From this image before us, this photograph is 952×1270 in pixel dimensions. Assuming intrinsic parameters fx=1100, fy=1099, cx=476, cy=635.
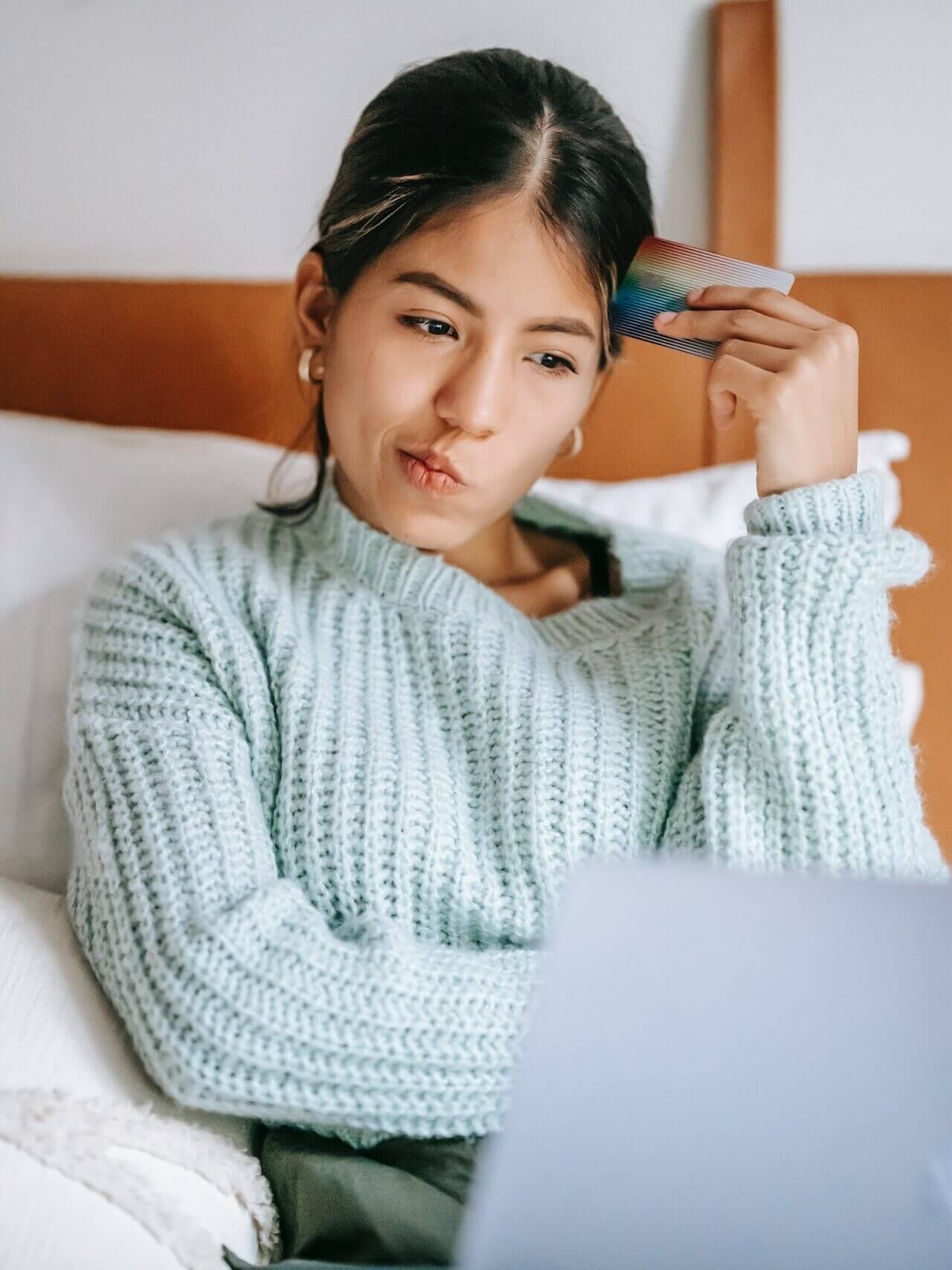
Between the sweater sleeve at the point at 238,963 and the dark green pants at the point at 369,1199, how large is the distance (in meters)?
0.02

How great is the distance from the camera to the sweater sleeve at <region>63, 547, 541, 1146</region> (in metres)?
0.71

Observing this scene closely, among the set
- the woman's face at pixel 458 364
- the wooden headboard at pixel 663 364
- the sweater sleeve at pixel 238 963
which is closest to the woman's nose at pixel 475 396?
the woman's face at pixel 458 364

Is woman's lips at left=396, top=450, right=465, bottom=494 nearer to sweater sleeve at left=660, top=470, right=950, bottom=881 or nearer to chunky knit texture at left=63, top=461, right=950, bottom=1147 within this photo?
chunky knit texture at left=63, top=461, right=950, bottom=1147

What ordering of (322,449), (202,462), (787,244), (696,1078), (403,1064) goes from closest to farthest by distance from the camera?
(696,1078) < (403,1064) < (322,449) < (202,462) < (787,244)

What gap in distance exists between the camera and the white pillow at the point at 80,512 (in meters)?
0.99

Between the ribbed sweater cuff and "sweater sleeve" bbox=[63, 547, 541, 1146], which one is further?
the ribbed sweater cuff

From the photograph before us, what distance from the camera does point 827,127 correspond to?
50.1 inches

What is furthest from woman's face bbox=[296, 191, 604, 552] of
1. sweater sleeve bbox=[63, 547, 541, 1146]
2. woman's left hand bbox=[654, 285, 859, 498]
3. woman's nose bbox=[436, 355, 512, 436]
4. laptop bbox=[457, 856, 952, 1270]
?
laptop bbox=[457, 856, 952, 1270]

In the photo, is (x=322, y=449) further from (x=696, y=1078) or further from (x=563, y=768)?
(x=696, y=1078)

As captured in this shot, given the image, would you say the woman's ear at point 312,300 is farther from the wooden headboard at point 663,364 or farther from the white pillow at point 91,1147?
the white pillow at point 91,1147

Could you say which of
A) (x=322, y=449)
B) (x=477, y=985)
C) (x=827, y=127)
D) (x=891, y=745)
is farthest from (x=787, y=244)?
(x=477, y=985)

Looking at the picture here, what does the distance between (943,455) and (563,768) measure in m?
0.67

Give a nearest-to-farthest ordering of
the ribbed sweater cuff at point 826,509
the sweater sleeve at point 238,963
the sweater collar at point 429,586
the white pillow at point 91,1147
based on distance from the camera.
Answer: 1. the white pillow at point 91,1147
2. the sweater sleeve at point 238,963
3. the ribbed sweater cuff at point 826,509
4. the sweater collar at point 429,586

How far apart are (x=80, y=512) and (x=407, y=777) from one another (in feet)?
1.60
